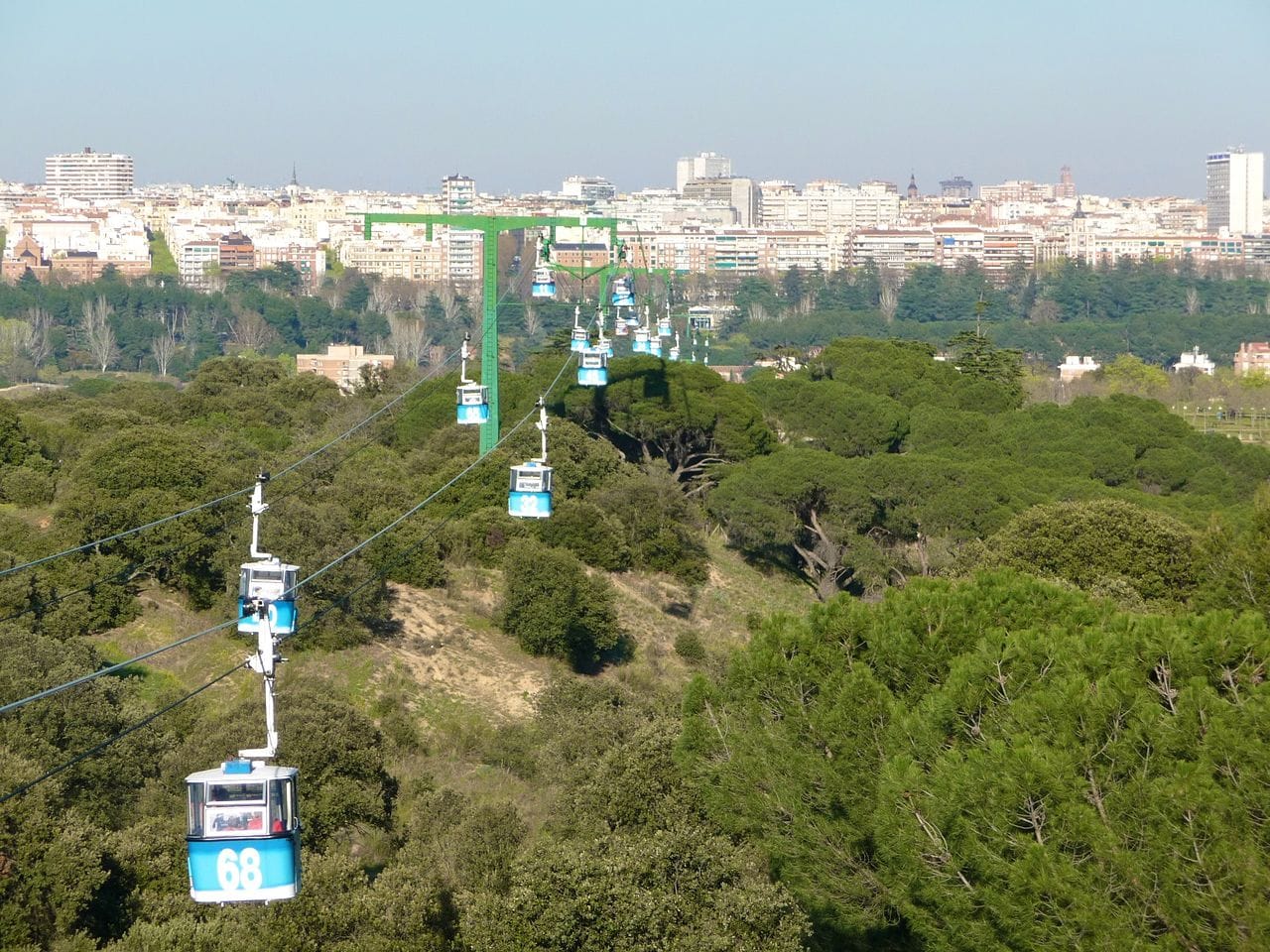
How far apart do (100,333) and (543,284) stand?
93.2 metres

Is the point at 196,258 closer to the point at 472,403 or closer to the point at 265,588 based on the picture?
the point at 472,403

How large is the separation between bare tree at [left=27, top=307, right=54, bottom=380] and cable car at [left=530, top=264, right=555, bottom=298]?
261 feet

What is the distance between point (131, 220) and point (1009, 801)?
161941 millimetres

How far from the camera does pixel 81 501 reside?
1113 inches

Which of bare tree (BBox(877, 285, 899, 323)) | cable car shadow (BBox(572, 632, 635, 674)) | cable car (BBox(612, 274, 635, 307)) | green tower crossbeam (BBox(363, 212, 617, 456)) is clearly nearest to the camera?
cable car shadow (BBox(572, 632, 635, 674))

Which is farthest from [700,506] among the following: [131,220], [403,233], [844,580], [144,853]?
[131,220]

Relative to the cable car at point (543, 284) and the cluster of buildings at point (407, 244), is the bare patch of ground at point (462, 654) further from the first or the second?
the cluster of buildings at point (407, 244)

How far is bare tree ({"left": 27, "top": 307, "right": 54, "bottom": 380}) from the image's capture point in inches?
4387

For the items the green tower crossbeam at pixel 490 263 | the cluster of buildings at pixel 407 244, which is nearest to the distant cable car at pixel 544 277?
the green tower crossbeam at pixel 490 263

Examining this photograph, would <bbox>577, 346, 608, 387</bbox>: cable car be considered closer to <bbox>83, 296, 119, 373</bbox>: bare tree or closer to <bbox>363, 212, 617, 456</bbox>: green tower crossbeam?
<bbox>363, 212, 617, 456</bbox>: green tower crossbeam

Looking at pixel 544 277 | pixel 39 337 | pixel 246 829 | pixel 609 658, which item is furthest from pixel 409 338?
pixel 246 829

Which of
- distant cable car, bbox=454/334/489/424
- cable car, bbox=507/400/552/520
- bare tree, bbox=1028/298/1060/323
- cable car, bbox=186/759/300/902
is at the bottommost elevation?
bare tree, bbox=1028/298/1060/323

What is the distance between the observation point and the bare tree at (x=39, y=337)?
111 meters

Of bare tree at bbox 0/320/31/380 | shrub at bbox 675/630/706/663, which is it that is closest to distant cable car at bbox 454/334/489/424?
shrub at bbox 675/630/706/663
